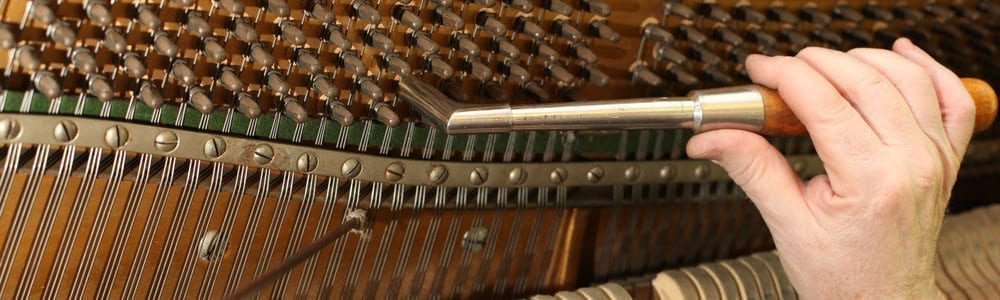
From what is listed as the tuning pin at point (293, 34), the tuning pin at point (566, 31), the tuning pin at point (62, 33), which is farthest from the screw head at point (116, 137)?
the tuning pin at point (566, 31)

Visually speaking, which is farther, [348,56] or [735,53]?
[735,53]

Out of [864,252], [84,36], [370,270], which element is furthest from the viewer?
[370,270]

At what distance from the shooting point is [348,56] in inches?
59.7

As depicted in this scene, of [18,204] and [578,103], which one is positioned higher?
[578,103]

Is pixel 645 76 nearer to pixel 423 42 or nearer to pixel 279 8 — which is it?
pixel 423 42

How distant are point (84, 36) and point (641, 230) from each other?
1150 millimetres

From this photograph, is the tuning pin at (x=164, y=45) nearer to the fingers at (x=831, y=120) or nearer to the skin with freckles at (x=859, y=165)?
the skin with freckles at (x=859, y=165)

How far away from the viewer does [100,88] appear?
1.33 metres

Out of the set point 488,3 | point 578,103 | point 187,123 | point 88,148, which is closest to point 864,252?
point 578,103

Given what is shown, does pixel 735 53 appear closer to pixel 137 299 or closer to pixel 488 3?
pixel 488 3

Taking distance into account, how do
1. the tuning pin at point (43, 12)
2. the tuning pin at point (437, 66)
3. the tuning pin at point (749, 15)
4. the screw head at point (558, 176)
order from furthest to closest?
the tuning pin at point (749, 15) < the screw head at point (558, 176) < the tuning pin at point (437, 66) < the tuning pin at point (43, 12)

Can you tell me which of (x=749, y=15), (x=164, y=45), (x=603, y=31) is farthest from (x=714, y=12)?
(x=164, y=45)

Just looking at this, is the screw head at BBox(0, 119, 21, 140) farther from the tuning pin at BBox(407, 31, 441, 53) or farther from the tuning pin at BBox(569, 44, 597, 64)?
Result: the tuning pin at BBox(569, 44, 597, 64)

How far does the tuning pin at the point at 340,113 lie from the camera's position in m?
1.53
